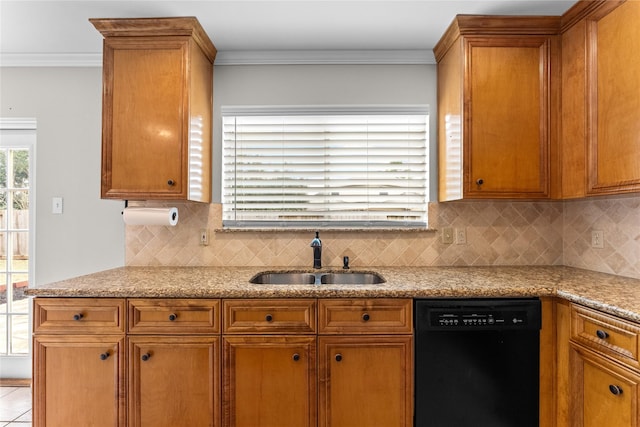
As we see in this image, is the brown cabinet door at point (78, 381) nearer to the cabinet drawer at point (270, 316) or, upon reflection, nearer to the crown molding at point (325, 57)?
the cabinet drawer at point (270, 316)

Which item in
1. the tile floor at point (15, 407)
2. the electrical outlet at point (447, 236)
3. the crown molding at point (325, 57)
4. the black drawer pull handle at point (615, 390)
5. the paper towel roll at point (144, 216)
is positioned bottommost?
the tile floor at point (15, 407)

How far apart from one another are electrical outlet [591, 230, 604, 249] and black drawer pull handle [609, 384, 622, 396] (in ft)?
3.49

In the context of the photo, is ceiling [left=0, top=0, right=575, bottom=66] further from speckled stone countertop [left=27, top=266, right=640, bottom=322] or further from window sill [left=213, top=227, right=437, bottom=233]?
speckled stone countertop [left=27, top=266, right=640, bottom=322]

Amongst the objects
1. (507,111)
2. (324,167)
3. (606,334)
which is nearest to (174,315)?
(324,167)

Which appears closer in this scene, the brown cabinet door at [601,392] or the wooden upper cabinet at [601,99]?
the brown cabinet door at [601,392]

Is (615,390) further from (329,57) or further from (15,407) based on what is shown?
(15,407)

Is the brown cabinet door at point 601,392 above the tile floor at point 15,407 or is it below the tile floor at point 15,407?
above

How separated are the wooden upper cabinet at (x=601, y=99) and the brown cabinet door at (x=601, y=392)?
2.62 feet

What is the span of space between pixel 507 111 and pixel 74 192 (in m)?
2.90

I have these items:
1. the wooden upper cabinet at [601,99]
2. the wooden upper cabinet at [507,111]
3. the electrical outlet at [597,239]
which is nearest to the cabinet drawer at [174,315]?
the wooden upper cabinet at [507,111]

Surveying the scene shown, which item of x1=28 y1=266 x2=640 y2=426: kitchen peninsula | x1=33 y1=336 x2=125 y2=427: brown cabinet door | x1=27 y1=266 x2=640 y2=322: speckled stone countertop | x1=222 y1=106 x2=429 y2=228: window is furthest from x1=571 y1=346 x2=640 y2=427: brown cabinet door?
x1=33 y1=336 x2=125 y2=427: brown cabinet door

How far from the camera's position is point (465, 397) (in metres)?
1.71

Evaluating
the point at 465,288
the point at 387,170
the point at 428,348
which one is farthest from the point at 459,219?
the point at 428,348

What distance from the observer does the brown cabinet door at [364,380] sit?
1736 millimetres
